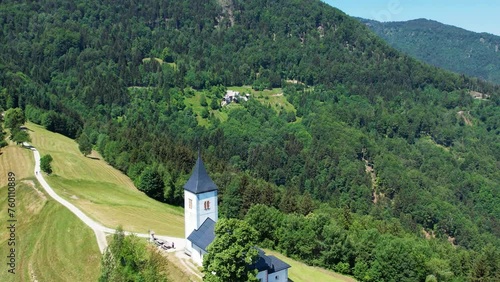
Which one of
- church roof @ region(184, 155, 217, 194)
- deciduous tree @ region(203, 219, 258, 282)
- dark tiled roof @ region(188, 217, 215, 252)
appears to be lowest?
dark tiled roof @ region(188, 217, 215, 252)

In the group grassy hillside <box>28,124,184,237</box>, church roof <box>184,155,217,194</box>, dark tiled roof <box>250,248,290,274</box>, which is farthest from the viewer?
grassy hillside <box>28,124,184,237</box>

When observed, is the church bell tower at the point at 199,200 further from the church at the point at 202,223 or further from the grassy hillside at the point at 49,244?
the grassy hillside at the point at 49,244

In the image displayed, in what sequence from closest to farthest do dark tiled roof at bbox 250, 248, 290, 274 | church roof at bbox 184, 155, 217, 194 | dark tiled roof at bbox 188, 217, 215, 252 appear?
dark tiled roof at bbox 250, 248, 290, 274
dark tiled roof at bbox 188, 217, 215, 252
church roof at bbox 184, 155, 217, 194

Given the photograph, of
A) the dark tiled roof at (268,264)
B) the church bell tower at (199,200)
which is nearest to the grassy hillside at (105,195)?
the church bell tower at (199,200)

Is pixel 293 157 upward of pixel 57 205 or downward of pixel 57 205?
downward

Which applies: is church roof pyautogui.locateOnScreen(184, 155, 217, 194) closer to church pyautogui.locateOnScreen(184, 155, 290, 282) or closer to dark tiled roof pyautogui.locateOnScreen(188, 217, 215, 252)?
church pyautogui.locateOnScreen(184, 155, 290, 282)

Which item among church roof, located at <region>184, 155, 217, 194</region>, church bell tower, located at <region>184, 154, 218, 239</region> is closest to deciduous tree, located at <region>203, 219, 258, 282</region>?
church bell tower, located at <region>184, 154, 218, 239</region>

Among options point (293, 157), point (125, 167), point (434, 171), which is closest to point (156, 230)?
point (125, 167)

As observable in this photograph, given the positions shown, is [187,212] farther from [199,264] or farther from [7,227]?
[7,227]
